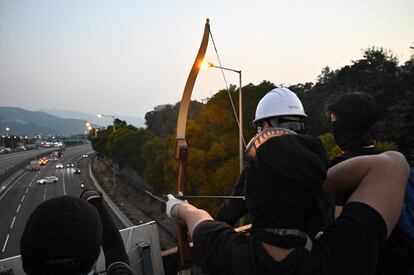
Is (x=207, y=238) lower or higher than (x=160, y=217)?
higher

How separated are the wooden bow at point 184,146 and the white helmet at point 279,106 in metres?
0.80

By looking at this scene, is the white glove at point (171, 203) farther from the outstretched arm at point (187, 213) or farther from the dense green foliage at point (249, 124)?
the dense green foliage at point (249, 124)

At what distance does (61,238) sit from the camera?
4.34 feet

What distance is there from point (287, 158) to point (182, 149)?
217 cm

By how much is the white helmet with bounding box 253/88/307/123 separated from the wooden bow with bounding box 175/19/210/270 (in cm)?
80

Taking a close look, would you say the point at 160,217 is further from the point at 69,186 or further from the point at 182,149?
the point at 182,149

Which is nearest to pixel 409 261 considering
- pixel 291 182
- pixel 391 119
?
pixel 291 182

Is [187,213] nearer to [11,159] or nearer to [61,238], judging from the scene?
[61,238]

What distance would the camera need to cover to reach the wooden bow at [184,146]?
9.57 feet

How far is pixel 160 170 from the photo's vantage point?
90.5 feet

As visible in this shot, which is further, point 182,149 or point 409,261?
point 182,149

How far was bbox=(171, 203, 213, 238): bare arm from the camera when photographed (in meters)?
1.50

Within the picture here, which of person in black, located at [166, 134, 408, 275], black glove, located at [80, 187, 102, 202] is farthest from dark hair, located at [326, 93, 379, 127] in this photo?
black glove, located at [80, 187, 102, 202]

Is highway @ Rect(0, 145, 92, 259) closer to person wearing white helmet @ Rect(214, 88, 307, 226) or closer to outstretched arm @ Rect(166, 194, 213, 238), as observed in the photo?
person wearing white helmet @ Rect(214, 88, 307, 226)
